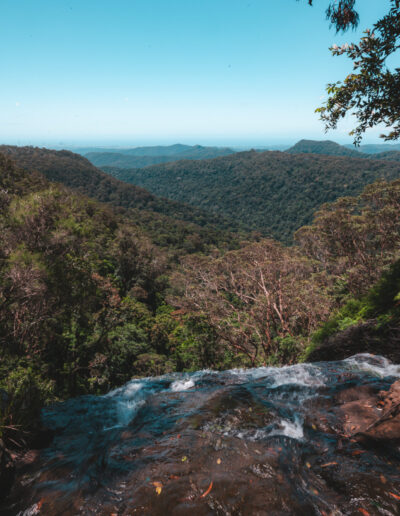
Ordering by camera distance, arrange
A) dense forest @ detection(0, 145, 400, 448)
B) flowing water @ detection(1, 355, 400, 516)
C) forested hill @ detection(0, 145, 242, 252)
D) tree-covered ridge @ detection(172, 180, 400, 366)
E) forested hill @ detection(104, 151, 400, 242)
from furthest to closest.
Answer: forested hill @ detection(104, 151, 400, 242) < forested hill @ detection(0, 145, 242, 252) < tree-covered ridge @ detection(172, 180, 400, 366) < dense forest @ detection(0, 145, 400, 448) < flowing water @ detection(1, 355, 400, 516)

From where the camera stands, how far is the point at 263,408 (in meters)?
4.73

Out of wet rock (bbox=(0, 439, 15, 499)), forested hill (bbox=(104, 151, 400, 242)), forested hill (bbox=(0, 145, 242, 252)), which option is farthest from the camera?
forested hill (bbox=(104, 151, 400, 242))

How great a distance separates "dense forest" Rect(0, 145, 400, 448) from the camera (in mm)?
7672

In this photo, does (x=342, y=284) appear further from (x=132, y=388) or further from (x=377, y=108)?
(x=132, y=388)

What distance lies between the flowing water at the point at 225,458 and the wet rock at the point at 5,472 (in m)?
0.14

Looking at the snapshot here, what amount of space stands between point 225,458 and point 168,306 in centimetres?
2391

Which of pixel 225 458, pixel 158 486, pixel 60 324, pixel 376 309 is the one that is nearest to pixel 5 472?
pixel 158 486

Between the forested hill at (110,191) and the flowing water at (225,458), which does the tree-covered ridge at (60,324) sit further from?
the forested hill at (110,191)

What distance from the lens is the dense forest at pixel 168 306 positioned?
7672mm

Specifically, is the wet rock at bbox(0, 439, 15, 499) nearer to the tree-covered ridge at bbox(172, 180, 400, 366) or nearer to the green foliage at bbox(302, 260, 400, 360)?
the green foliage at bbox(302, 260, 400, 360)

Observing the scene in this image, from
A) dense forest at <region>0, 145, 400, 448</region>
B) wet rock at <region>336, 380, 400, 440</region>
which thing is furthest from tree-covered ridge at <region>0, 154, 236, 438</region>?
wet rock at <region>336, 380, 400, 440</region>

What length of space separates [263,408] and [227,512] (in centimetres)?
229

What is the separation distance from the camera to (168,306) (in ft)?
88.5

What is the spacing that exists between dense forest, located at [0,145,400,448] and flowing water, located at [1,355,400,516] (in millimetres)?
956
